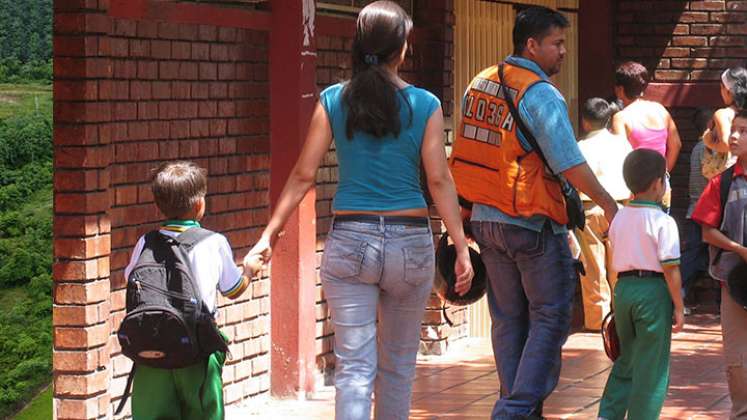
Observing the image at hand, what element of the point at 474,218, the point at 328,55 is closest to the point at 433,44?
the point at 328,55

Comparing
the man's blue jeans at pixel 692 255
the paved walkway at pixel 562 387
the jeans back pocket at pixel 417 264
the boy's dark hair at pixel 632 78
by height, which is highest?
the boy's dark hair at pixel 632 78

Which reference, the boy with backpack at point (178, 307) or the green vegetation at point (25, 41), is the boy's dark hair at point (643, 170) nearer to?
the boy with backpack at point (178, 307)

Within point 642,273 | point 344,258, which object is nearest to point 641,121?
point 642,273

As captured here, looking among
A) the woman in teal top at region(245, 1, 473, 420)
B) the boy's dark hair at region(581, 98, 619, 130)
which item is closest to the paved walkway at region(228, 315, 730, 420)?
the boy's dark hair at region(581, 98, 619, 130)

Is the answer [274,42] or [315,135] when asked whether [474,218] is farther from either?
[274,42]

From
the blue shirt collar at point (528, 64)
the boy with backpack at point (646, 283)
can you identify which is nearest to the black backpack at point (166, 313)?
the blue shirt collar at point (528, 64)

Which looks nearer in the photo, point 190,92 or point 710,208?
point 710,208

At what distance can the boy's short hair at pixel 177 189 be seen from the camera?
18.8 feet

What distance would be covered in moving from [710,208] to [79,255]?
9.06 ft

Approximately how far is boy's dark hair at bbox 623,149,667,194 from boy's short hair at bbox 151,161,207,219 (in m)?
2.10

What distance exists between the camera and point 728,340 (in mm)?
6953

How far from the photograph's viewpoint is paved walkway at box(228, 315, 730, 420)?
26.9 feet

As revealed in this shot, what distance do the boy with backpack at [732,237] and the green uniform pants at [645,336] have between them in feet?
0.91

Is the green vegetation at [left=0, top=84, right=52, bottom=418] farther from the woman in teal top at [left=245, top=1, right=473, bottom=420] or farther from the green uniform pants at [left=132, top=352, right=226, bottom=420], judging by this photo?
the woman in teal top at [left=245, top=1, right=473, bottom=420]
